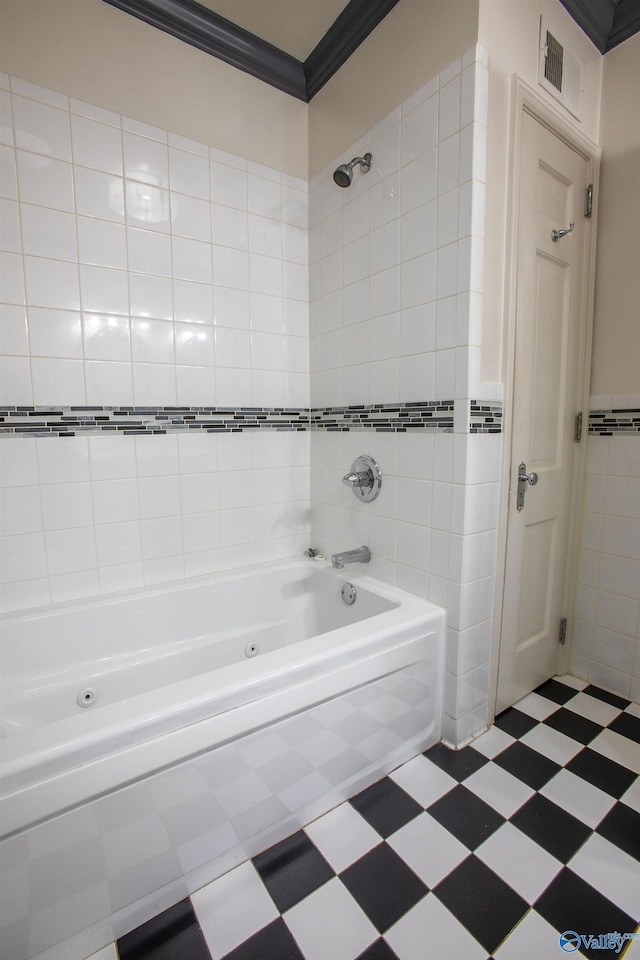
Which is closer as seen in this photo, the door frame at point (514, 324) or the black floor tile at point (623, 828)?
the black floor tile at point (623, 828)

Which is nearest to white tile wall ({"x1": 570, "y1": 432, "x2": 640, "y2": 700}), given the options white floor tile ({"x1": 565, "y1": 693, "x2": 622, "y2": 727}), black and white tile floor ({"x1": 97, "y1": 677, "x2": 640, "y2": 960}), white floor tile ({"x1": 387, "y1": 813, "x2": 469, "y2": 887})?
white floor tile ({"x1": 565, "y1": 693, "x2": 622, "y2": 727})

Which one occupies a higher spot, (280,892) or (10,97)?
(10,97)

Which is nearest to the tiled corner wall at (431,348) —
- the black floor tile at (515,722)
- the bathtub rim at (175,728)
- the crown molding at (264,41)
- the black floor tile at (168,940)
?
the black floor tile at (515,722)

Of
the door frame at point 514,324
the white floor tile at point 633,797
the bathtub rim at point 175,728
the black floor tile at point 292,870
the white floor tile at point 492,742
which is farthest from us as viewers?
the white floor tile at point 492,742

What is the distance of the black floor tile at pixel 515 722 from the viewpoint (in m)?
1.52

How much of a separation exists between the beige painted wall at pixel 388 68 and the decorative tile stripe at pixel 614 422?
1.28 meters

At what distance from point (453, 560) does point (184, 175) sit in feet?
5.62

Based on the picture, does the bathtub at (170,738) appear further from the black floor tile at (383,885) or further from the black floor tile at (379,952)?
the black floor tile at (379,952)

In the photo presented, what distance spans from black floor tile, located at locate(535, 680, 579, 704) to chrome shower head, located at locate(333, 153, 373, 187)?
2.07 m

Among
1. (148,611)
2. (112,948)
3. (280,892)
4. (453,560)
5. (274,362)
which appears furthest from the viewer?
(274,362)

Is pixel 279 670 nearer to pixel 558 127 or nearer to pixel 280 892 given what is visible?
pixel 280 892

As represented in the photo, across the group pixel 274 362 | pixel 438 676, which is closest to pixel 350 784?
pixel 438 676

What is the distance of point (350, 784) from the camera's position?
124 cm

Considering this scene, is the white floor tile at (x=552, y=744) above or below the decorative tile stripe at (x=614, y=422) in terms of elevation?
below
